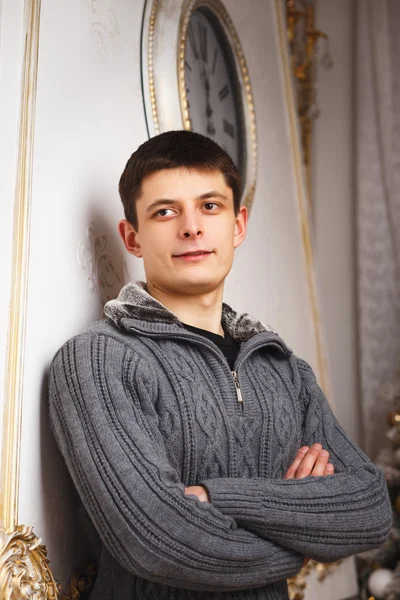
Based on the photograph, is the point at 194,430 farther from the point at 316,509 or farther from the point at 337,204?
the point at 337,204

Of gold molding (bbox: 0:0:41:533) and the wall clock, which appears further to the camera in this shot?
the wall clock

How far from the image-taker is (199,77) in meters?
2.24

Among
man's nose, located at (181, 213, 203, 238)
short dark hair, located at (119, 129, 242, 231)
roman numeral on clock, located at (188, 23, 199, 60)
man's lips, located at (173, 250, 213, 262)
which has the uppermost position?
roman numeral on clock, located at (188, 23, 199, 60)

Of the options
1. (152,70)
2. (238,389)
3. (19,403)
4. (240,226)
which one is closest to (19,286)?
(19,403)

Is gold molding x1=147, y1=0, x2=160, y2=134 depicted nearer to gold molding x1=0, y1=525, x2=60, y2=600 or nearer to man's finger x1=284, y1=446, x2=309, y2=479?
man's finger x1=284, y1=446, x2=309, y2=479

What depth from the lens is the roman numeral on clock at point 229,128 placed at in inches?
94.7

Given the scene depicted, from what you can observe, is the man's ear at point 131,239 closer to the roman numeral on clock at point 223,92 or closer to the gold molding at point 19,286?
the gold molding at point 19,286

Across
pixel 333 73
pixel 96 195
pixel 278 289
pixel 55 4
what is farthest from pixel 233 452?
pixel 333 73

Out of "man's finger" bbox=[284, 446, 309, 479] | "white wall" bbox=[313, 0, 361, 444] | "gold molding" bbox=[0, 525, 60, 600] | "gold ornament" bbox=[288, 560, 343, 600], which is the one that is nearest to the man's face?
"man's finger" bbox=[284, 446, 309, 479]

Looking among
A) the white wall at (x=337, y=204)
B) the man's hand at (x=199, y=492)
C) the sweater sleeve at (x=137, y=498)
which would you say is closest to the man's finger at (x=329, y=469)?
the sweater sleeve at (x=137, y=498)

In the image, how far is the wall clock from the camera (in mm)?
1975

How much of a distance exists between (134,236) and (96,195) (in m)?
0.14

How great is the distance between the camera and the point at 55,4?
1565mm

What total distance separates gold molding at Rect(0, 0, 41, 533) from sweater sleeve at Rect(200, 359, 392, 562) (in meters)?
0.34
